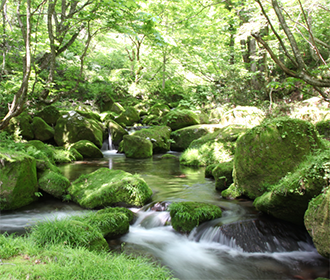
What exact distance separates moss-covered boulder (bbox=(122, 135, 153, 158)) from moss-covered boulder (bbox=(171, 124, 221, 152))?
199 centimetres

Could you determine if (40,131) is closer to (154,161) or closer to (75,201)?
(154,161)

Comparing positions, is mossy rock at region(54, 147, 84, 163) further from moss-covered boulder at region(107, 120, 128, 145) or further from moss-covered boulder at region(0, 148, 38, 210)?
moss-covered boulder at region(0, 148, 38, 210)

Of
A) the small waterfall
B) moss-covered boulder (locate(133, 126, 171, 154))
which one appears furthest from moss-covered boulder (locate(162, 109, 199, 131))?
the small waterfall

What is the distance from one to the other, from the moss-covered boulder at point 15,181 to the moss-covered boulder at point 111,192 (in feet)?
3.09

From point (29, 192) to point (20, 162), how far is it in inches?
29.7

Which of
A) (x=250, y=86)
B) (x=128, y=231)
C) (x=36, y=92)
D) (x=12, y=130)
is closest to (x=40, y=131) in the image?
(x=12, y=130)

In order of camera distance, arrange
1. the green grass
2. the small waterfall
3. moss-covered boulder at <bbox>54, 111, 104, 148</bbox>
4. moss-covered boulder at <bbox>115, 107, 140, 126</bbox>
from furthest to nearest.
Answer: moss-covered boulder at <bbox>115, 107, 140, 126</bbox> < the small waterfall < moss-covered boulder at <bbox>54, 111, 104, 148</bbox> < the green grass

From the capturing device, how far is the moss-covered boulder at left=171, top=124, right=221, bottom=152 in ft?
43.8

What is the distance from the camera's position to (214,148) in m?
10.3

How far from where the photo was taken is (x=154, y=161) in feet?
36.9

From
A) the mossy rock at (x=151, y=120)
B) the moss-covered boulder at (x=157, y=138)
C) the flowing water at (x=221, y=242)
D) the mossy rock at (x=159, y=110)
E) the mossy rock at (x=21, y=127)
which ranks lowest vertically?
the flowing water at (x=221, y=242)

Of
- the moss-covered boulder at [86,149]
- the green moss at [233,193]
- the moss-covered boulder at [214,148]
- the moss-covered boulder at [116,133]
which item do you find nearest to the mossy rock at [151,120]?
the moss-covered boulder at [116,133]

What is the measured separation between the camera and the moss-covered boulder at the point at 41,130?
12375 mm

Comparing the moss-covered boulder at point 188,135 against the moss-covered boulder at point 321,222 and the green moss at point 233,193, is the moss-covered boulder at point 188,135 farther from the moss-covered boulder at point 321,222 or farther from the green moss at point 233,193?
the moss-covered boulder at point 321,222
